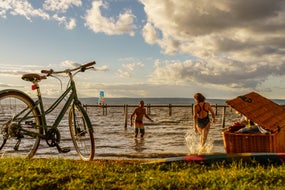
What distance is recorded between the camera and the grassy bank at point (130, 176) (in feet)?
15.1

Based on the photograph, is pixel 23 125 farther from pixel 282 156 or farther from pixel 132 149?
pixel 132 149

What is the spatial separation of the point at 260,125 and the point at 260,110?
0.64m

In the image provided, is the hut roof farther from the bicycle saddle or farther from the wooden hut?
the bicycle saddle

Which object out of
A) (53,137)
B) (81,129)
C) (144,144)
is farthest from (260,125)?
(144,144)

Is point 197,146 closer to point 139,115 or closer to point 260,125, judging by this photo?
point 139,115

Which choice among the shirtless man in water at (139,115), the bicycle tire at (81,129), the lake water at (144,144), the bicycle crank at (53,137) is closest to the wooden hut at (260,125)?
the bicycle tire at (81,129)

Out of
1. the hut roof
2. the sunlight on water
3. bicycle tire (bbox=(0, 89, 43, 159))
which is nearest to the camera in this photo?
bicycle tire (bbox=(0, 89, 43, 159))

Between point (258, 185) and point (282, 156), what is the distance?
1783mm

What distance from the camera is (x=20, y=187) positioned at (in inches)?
179

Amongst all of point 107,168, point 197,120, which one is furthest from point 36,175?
point 197,120

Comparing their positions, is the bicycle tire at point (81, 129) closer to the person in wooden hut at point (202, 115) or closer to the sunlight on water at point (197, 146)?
the person in wooden hut at point (202, 115)

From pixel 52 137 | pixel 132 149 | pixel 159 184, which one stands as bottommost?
pixel 132 149

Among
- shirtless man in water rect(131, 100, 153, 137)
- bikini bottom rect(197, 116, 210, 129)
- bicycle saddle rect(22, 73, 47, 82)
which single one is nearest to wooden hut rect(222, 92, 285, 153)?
bikini bottom rect(197, 116, 210, 129)

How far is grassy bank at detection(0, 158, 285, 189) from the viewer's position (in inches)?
182
